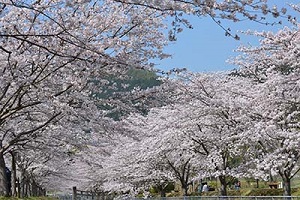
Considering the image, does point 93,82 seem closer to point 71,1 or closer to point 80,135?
point 80,135

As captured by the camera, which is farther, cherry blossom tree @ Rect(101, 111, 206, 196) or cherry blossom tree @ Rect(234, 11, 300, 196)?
cherry blossom tree @ Rect(101, 111, 206, 196)

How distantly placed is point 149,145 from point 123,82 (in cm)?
722

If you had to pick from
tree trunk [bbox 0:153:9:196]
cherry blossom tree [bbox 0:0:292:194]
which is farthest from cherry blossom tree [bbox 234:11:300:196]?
tree trunk [bbox 0:153:9:196]

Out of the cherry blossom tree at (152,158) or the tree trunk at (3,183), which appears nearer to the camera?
the tree trunk at (3,183)

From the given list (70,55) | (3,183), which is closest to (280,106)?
(70,55)

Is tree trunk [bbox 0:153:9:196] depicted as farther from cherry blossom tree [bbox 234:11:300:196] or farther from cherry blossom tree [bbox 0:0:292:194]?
cherry blossom tree [bbox 234:11:300:196]

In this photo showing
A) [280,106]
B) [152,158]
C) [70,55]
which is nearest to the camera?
[70,55]

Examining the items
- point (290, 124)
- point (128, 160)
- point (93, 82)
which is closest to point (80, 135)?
point (93, 82)

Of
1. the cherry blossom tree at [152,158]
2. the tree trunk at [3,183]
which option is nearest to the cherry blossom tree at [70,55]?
the cherry blossom tree at [152,158]

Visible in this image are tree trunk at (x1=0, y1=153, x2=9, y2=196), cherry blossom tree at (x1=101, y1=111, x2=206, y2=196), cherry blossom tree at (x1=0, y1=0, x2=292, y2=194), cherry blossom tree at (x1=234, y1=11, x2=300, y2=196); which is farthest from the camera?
cherry blossom tree at (x1=101, y1=111, x2=206, y2=196)

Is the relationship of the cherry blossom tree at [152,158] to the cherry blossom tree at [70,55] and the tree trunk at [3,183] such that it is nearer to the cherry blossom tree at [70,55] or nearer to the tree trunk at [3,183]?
the cherry blossom tree at [70,55]

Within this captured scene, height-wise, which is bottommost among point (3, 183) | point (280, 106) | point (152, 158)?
point (3, 183)

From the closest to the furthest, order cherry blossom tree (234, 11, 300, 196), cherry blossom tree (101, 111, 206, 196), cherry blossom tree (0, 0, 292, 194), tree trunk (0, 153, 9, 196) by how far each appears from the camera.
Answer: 1. cherry blossom tree (0, 0, 292, 194)
2. cherry blossom tree (234, 11, 300, 196)
3. tree trunk (0, 153, 9, 196)
4. cherry blossom tree (101, 111, 206, 196)

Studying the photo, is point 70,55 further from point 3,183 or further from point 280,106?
point 3,183
